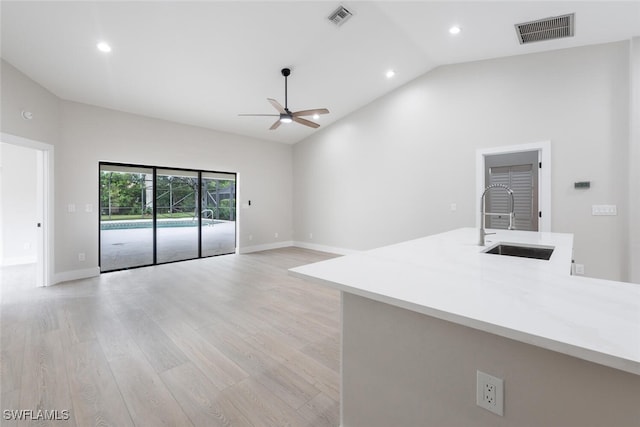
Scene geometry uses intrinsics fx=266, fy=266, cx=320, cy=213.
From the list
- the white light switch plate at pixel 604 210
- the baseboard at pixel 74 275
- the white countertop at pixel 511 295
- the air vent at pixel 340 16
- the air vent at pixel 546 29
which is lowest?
the baseboard at pixel 74 275

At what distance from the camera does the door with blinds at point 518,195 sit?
5.02 metres

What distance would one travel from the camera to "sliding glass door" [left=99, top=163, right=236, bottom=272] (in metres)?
5.05

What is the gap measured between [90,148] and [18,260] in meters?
2.90

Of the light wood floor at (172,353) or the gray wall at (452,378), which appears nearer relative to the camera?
the gray wall at (452,378)

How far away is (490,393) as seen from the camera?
95 cm

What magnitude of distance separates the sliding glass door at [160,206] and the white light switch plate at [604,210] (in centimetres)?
661

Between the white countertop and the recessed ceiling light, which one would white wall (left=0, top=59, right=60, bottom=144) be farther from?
the white countertop

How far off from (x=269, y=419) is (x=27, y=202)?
22.1 ft

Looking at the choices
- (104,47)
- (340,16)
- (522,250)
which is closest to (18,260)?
(104,47)

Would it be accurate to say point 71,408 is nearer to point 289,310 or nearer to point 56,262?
point 289,310

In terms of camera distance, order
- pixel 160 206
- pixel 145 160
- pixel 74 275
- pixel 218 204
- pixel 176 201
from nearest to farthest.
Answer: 1. pixel 74 275
2. pixel 145 160
3. pixel 160 206
4. pixel 176 201
5. pixel 218 204

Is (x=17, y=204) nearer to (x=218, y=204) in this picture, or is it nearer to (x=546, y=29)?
(x=218, y=204)

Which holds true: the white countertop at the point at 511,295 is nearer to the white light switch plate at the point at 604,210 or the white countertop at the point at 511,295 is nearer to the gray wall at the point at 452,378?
the gray wall at the point at 452,378

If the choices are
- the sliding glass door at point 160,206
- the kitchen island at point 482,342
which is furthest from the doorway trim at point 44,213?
the kitchen island at point 482,342
